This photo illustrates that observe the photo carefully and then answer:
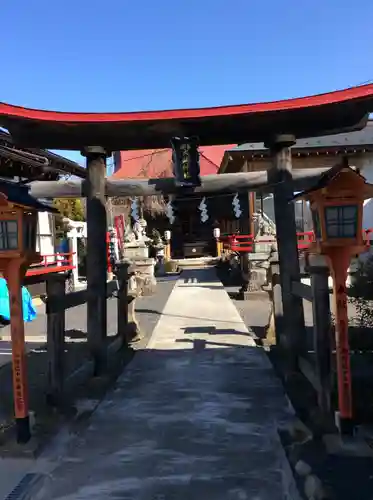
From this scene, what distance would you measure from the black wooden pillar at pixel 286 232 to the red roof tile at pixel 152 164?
2493 centimetres

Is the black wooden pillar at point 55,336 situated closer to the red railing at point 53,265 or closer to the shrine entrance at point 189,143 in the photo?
the shrine entrance at point 189,143

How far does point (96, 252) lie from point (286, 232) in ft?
8.07

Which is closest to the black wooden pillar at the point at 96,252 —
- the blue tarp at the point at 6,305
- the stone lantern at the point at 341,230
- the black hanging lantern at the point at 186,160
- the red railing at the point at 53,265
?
the black hanging lantern at the point at 186,160

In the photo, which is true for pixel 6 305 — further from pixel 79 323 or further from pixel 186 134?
pixel 186 134

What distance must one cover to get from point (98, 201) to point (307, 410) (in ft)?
11.6

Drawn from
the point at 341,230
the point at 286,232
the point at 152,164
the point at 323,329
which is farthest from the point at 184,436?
the point at 152,164

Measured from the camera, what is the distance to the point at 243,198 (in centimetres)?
769

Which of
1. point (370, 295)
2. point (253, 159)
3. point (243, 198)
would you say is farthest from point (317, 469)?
point (253, 159)

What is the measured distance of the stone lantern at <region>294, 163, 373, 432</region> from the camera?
3.42 meters

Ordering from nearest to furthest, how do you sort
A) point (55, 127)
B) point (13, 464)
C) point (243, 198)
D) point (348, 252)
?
point (13, 464) < point (348, 252) < point (55, 127) < point (243, 198)

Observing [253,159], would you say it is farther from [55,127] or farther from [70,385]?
[70,385]

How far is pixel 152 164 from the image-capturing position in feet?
107

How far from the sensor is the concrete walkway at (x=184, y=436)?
2.90 metres

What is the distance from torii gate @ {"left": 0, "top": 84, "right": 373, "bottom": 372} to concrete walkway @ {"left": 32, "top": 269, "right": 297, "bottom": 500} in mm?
867
